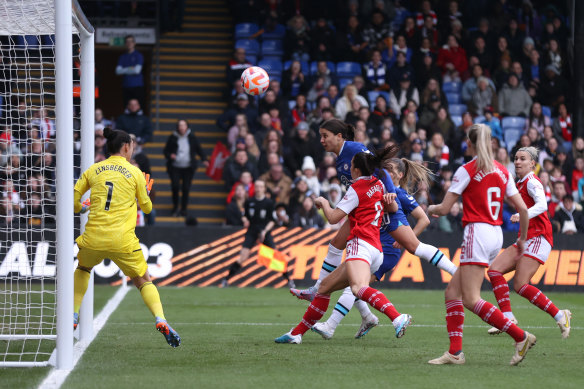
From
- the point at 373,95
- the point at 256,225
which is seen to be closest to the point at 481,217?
the point at 256,225

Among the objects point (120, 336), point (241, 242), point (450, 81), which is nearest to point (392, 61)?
point (450, 81)

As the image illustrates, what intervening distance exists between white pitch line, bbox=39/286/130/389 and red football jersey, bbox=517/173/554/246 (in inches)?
190

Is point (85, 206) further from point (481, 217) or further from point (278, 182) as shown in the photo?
point (278, 182)

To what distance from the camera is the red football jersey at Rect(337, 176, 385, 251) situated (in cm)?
866

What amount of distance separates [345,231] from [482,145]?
224cm

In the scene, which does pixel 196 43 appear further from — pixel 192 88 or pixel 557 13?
pixel 557 13

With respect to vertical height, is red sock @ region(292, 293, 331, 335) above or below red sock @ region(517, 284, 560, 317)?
above

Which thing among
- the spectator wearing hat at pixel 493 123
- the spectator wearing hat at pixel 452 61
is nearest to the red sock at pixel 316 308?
the spectator wearing hat at pixel 493 123

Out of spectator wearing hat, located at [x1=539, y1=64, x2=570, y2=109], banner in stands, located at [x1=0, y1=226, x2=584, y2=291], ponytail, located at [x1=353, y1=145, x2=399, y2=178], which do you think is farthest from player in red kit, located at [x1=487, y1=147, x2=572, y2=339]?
spectator wearing hat, located at [x1=539, y1=64, x2=570, y2=109]

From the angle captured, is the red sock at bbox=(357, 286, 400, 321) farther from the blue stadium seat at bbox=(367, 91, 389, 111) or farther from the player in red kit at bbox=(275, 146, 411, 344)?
the blue stadium seat at bbox=(367, 91, 389, 111)

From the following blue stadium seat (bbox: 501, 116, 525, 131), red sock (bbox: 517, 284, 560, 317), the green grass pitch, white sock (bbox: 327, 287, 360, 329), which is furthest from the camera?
blue stadium seat (bbox: 501, 116, 525, 131)

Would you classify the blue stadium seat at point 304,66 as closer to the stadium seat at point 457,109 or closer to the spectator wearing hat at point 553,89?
the stadium seat at point 457,109

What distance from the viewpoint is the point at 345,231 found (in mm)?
9711

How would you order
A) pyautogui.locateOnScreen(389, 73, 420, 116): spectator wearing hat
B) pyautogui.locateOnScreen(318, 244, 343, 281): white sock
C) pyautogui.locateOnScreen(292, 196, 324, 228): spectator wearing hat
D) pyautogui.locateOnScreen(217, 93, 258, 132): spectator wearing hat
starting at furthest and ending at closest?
pyautogui.locateOnScreen(389, 73, 420, 116): spectator wearing hat, pyautogui.locateOnScreen(217, 93, 258, 132): spectator wearing hat, pyautogui.locateOnScreen(292, 196, 324, 228): spectator wearing hat, pyautogui.locateOnScreen(318, 244, 343, 281): white sock
